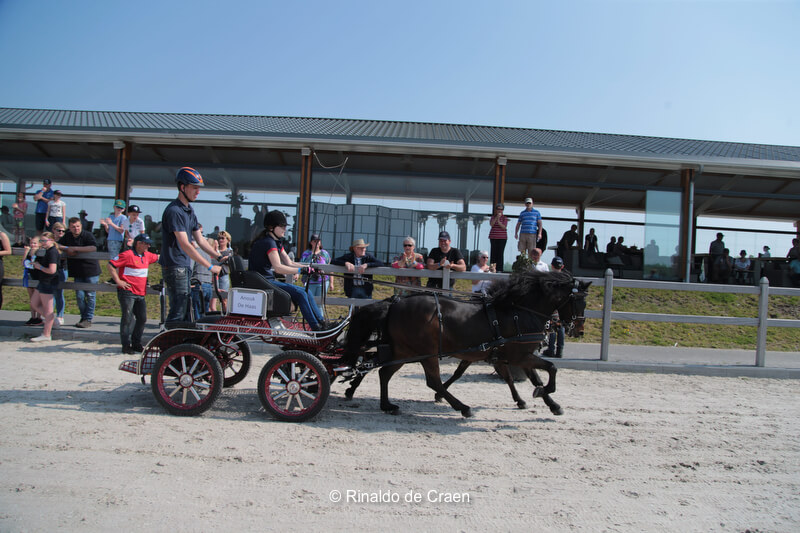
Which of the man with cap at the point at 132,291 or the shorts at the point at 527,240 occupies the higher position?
the shorts at the point at 527,240

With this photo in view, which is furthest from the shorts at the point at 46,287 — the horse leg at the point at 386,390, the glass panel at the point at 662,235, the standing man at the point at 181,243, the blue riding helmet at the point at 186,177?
the glass panel at the point at 662,235

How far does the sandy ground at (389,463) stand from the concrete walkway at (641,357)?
64.8 inches

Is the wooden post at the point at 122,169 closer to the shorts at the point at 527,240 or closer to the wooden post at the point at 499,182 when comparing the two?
the wooden post at the point at 499,182

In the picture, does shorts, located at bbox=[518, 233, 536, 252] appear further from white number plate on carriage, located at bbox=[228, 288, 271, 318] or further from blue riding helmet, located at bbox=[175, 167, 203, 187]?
blue riding helmet, located at bbox=[175, 167, 203, 187]

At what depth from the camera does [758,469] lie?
154 inches

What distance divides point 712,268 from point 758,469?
1116 cm

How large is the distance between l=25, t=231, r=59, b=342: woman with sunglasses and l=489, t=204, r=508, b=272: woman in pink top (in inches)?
314

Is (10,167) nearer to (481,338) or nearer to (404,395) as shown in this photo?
(404,395)

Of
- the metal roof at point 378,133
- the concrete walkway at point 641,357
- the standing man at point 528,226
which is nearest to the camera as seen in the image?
the concrete walkway at point 641,357

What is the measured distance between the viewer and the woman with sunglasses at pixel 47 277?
301 inches

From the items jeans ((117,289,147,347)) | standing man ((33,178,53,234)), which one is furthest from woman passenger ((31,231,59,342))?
Answer: standing man ((33,178,53,234))

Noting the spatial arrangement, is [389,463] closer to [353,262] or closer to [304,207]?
[353,262]

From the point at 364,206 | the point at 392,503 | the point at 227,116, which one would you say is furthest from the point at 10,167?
the point at 392,503

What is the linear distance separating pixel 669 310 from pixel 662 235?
7.52 feet
